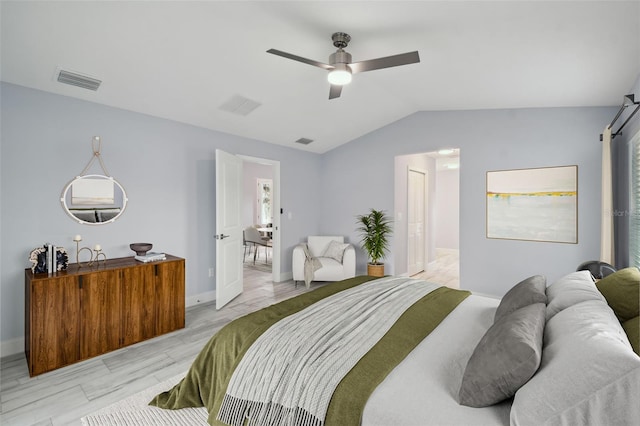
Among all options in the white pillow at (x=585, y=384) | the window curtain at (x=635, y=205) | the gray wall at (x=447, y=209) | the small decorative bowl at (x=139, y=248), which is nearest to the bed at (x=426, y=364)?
the white pillow at (x=585, y=384)

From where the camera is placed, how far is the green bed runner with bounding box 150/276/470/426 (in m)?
1.24

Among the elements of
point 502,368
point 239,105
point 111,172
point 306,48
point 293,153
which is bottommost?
point 502,368

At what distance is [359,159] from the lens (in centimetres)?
562

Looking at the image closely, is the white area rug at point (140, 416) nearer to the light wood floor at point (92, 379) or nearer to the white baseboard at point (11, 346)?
the light wood floor at point (92, 379)

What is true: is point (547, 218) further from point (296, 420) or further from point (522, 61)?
point (296, 420)

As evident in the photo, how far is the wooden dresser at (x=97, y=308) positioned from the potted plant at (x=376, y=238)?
9.35 feet

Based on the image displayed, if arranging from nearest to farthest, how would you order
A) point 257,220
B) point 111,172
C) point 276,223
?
point 111,172
point 276,223
point 257,220

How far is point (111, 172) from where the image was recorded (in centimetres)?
338

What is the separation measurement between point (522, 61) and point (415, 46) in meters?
0.94

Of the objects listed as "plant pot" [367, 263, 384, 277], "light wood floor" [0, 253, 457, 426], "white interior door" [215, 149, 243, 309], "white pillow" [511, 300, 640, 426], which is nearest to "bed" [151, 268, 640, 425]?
"white pillow" [511, 300, 640, 426]

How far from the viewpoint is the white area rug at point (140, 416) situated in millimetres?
1928

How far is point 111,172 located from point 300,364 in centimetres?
315

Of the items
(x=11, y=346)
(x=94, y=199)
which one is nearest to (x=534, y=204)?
(x=94, y=199)

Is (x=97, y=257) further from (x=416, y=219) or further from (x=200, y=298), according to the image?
(x=416, y=219)
